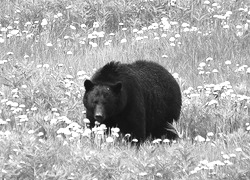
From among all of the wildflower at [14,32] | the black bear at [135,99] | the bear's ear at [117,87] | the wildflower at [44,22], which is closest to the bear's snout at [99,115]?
the black bear at [135,99]

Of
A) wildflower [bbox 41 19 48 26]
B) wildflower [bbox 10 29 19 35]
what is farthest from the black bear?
wildflower [bbox 41 19 48 26]

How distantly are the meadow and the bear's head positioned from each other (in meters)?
0.19

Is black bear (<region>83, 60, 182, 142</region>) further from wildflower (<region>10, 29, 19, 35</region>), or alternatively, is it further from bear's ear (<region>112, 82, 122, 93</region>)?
wildflower (<region>10, 29, 19, 35</region>)

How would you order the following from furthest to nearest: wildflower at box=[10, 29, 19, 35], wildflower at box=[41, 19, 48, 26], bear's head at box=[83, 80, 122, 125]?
wildflower at box=[41, 19, 48, 26], wildflower at box=[10, 29, 19, 35], bear's head at box=[83, 80, 122, 125]

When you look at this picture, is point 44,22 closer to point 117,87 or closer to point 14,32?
point 14,32

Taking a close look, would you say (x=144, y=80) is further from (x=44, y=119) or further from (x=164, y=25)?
(x=164, y=25)

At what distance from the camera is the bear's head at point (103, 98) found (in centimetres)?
862

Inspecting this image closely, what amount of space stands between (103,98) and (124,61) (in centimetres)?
284

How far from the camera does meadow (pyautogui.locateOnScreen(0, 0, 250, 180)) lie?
24.1ft

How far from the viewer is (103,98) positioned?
28.3ft

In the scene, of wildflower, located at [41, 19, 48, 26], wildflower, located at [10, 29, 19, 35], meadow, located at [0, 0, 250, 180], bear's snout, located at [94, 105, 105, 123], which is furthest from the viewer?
wildflower, located at [41, 19, 48, 26]

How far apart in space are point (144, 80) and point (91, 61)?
211 centimetres

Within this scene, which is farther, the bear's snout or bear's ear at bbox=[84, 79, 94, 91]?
bear's ear at bbox=[84, 79, 94, 91]

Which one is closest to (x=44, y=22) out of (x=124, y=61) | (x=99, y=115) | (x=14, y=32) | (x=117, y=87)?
(x=14, y=32)
